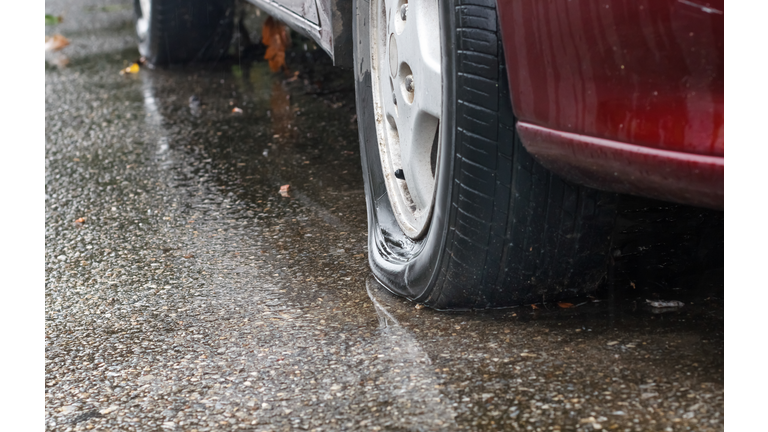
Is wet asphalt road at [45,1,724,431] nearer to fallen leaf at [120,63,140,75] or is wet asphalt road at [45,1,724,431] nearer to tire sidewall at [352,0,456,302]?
tire sidewall at [352,0,456,302]

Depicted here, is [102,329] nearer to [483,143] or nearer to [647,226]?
[483,143]

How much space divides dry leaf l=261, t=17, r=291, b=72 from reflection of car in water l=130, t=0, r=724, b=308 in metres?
3.00

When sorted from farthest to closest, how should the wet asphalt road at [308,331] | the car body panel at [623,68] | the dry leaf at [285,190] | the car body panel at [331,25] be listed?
the dry leaf at [285,190] < the car body panel at [331,25] < the wet asphalt road at [308,331] < the car body panel at [623,68]

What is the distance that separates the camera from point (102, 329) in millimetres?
2041

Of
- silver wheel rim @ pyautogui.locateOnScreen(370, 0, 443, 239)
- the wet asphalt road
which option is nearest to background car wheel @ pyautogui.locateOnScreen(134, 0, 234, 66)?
the wet asphalt road

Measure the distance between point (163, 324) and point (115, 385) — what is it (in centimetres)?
30

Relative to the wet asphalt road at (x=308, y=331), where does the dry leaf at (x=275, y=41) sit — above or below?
above

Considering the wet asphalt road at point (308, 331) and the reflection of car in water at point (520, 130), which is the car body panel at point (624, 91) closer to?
the reflection of car in water at point (520, 130)

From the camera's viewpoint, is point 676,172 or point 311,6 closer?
point 676,172

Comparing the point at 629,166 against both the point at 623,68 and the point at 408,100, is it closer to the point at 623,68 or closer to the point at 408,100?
the point at 623,68

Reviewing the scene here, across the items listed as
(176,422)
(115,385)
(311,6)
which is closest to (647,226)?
(176,422)

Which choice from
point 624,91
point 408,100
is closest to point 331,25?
point 408,100

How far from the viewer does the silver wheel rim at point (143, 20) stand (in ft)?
18.7

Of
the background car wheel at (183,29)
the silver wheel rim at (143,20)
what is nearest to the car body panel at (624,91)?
the background car wheel at (183,29)
